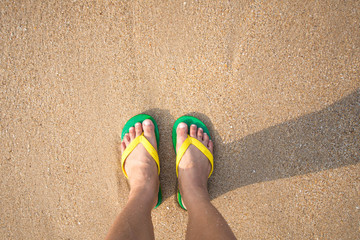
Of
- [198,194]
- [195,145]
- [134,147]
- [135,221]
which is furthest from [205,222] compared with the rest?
[134,147]

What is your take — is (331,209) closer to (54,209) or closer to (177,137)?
(177,137)

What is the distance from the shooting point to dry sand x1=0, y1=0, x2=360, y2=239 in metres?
1.49

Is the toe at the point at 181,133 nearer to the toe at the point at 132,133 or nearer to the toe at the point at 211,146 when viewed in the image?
the toe at the point at 211,146

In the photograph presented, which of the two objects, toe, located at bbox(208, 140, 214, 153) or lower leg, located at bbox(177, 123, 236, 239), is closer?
lower leg, located at bbox(177, 123, 236, 239)

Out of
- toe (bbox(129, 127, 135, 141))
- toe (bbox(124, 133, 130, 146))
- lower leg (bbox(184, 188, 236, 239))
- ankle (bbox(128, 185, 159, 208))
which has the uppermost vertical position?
toe (bbox(129, 127, 135, 141))

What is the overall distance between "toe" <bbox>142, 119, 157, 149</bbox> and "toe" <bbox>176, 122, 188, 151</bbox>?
0.20 m

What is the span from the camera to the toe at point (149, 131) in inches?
60.9

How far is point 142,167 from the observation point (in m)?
1.50

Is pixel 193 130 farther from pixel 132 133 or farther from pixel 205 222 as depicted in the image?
pixel 205 222

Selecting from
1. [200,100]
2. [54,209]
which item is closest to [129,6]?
[200,100]

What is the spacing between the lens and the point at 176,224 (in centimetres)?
161

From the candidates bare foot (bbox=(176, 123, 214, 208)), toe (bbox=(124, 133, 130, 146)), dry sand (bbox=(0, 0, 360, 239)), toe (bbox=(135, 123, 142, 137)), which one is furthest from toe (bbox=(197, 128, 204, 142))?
toe (bbox=(124, 133, 130, 146))

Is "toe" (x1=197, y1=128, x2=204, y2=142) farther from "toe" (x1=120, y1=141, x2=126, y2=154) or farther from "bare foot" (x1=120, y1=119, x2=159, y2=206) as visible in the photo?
"toe" (x1=120, y1=141, x2=126, y2=154)

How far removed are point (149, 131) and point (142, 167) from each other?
0.95ft
